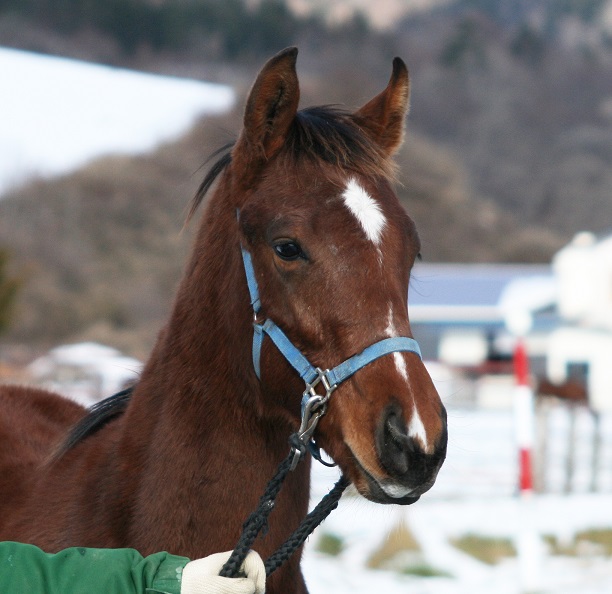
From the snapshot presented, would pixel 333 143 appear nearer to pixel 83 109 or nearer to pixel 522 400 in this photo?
pixel 522 400

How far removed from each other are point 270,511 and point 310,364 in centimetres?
42

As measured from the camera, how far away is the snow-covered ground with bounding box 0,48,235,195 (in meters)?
63.3

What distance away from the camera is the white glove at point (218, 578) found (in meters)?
2.23

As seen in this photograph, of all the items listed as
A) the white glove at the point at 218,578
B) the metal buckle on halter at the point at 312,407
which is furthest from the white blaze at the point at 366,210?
the white glove at the point at 218,578

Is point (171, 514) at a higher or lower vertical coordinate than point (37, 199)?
lower

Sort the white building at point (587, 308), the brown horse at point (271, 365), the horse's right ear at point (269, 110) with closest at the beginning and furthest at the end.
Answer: the brown horse at point (271, 365) < the horse's right ear at point (269, 110) < the white building at point (587, 308)

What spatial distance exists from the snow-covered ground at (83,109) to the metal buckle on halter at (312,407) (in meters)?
59.1

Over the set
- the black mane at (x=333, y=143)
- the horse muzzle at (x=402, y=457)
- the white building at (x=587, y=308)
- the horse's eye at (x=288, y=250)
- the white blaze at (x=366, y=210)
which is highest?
the white building at (x=587, y=308)

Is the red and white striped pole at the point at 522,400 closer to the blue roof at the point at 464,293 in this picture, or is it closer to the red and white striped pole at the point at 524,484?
the red and white striped pole at the point at 524,484

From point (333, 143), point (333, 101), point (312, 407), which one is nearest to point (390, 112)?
point (333, 143)

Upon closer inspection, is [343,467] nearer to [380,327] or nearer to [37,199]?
[380,327]

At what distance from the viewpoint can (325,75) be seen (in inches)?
2778

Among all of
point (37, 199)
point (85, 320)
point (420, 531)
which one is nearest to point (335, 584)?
point (420, 531)

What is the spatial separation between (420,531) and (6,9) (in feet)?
235
